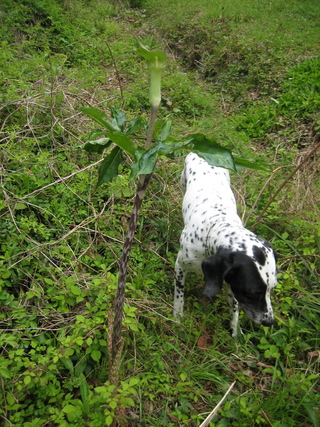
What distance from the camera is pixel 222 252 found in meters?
2.49

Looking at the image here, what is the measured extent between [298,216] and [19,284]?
2.83 metres

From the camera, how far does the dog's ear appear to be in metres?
2.45

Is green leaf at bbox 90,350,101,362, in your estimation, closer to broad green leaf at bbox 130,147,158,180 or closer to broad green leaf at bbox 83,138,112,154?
broad green leaf at bbox 83,138,112,154

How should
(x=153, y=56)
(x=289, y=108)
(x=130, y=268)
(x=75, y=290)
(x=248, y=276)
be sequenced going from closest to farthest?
(x=153, y=56) → (x=248, y=276) → (x=75, y=290) → (x=130, y=268) → (x=289, y=108)

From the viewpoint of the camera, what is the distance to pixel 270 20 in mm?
9070

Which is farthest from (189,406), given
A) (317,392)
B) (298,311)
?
(298,311)

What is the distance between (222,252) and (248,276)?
0.76 ft

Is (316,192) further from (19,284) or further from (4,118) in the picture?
(4,118)

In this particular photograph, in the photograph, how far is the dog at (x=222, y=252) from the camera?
243 centimetres

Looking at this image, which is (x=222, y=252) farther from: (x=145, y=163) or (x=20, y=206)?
(x=20, y=206)

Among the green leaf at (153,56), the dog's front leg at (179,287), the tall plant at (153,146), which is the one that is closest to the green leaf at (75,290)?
the dog's front leg at (179,287)

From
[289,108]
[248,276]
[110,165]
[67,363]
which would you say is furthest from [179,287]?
[289,108]

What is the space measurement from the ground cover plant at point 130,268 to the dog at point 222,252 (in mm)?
386

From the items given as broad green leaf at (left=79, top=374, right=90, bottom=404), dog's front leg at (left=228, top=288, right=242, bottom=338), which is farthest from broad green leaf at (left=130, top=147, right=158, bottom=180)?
dog's front leg at (left=228, top=288, right=242, bottom=338)
